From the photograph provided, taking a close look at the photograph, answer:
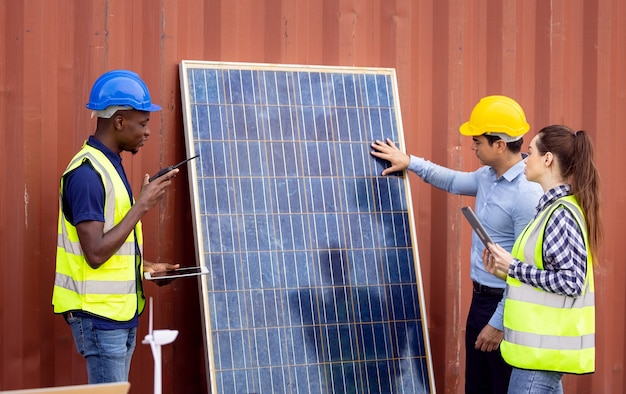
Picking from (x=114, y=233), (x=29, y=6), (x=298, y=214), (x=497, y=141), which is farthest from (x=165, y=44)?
(x=497, y=141)

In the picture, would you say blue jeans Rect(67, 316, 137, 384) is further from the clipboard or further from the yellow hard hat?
the yellow hard hat

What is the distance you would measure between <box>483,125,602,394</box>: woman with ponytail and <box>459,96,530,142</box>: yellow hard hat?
2.91ft

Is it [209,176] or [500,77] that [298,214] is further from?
[500,77]

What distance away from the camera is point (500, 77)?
6.97m

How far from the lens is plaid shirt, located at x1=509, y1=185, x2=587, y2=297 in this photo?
4527 mm

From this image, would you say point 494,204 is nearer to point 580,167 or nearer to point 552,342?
point 580,167

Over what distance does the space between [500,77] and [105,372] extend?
12.5 ft

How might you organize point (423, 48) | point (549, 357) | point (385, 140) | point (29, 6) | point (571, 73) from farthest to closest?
point (571, 73) < point (423, 48) < point (385, 140) < point (29, 6) < point (549, 357)

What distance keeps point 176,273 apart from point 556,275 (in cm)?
233

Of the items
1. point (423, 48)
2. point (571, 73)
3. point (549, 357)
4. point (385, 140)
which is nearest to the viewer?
point (549, 357)

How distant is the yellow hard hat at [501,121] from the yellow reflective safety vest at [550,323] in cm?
106

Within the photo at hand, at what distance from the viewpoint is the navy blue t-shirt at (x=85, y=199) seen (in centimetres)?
458

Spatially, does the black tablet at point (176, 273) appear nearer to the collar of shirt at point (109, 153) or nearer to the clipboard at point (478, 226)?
the collar of shirt at point (109, 153)

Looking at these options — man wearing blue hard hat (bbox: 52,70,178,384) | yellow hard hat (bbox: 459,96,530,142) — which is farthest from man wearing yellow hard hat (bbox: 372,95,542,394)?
man wearing blue hard hat (bbox: 52,70,178,384)
